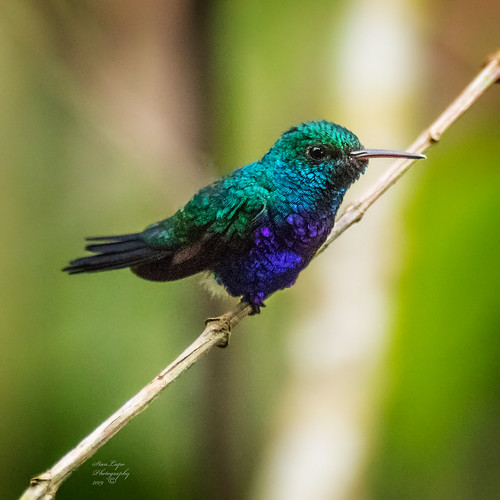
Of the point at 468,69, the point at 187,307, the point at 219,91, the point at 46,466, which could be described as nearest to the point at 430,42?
the point at 468,69

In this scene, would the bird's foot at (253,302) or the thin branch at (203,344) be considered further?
the bird's foot at (253,302)

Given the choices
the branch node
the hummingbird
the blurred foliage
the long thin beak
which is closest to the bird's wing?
the hummingbird

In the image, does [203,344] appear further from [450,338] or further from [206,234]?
[450,338]

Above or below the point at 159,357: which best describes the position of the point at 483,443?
below

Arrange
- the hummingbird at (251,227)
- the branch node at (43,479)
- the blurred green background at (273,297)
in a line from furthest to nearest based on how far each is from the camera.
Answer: the blurred green background at (273,297) < the hummingbird at (251,227) < the branch node at (43,479)

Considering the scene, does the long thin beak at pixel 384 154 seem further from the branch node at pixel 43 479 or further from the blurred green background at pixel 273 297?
the branch node at pixel 43 479

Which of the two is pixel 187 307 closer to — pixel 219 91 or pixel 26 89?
pixel 219 91

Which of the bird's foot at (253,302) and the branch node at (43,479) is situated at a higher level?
Result: the bird's foot at (253,302)

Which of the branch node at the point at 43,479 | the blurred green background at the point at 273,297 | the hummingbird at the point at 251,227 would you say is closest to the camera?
the branch node at the point at 43,479

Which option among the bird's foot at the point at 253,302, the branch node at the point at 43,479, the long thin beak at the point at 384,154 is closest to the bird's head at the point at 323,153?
the long thin beak at the point at 384,154
